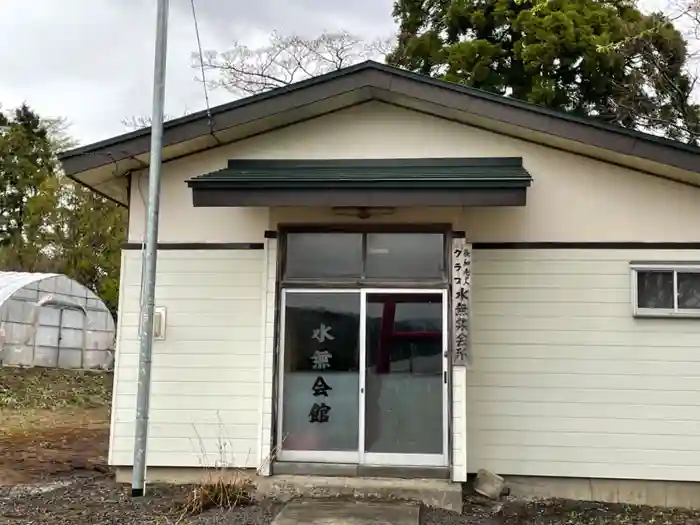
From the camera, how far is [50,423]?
39.4 ft

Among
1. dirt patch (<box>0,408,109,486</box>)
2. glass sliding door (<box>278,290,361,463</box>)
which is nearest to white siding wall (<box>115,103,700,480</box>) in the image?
glass sliding door (<box>278,290,361,463</box>)

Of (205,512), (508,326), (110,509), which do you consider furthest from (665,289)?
(110,509)

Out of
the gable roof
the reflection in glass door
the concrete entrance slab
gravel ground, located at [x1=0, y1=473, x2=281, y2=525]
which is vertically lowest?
gravel ground, located at [x1=0, y1=473, x2=281, y2=525]

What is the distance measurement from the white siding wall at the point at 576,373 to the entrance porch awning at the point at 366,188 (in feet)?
3.38

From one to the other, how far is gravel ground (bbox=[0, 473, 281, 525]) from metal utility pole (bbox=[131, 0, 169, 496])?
257 millimetres

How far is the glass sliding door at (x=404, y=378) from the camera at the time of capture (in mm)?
6852

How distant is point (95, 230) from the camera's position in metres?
23.3

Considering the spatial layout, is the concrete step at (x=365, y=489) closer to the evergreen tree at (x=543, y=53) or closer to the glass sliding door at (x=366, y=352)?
the glass sliding door at (x=366, y=352)

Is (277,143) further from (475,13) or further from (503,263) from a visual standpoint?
(475,13)

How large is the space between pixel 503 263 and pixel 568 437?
5.91 feet

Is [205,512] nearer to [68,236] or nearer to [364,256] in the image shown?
[364,256]

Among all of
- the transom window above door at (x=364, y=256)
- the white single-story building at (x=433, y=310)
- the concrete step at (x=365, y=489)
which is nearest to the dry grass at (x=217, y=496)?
the concrete step at (x=365, y=489)

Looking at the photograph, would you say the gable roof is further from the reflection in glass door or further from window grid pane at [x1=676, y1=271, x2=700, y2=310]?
the reflection in glass door

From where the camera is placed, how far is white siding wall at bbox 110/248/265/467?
708 centimetres
